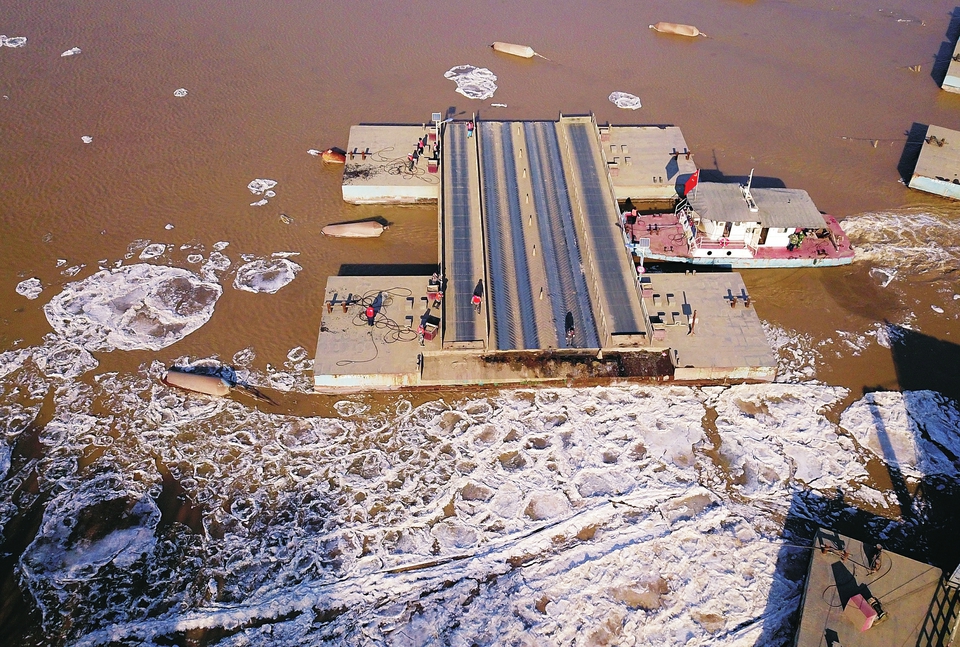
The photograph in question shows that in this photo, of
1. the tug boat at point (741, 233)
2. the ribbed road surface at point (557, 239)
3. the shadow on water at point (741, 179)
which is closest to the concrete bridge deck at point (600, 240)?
the ribbed road surface at point (557, 239)

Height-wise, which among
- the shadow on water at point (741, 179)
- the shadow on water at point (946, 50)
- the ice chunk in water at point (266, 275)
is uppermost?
the shadow on water at point (946, 50)

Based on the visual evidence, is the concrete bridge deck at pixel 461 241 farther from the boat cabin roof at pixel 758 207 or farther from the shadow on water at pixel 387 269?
the boat cabin roof at pixel 758 207

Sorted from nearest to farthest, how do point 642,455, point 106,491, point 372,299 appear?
point 106,491 → point 642,455 → point 372,299

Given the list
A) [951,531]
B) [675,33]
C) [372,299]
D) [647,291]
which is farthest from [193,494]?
[675,33]

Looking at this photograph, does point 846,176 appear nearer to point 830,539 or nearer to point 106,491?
point 830,539

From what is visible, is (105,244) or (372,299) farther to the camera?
(105,244)

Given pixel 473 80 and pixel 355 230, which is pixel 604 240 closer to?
pixel 355 230
